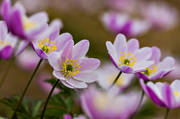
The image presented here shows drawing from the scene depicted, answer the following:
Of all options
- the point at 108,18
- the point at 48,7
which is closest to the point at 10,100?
the point at 108,18

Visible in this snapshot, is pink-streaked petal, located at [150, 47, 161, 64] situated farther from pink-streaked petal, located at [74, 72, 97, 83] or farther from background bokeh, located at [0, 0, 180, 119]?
background bokeh, located at [0, 0, 180, 119]

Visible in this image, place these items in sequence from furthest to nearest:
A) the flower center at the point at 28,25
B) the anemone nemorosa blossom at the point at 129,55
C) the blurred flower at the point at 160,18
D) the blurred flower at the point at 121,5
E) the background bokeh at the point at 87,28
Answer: the blurred flower at the point at 121,5, the background bokeh at the point at 87,28, the blurred flower at the point at 160,18, the anemone nemorosa blossom at the point at 129,55, the flower center at the point at 28,25

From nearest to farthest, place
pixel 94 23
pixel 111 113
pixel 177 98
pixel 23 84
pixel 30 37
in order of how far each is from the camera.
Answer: pixel 111 113, pixel 30 37, pixel 177 98, pixel 23 84, pixel 94 23

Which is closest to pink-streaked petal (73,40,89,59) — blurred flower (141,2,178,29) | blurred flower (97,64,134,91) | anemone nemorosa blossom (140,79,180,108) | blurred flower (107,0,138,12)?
anemone nemorosa blossom (140,79,180,108)

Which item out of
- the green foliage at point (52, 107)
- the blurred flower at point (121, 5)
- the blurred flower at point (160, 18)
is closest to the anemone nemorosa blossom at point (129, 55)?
the green foliage at point (52, 107)

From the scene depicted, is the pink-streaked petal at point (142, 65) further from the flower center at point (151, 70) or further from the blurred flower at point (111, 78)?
the blurred flower at point (111, 78)

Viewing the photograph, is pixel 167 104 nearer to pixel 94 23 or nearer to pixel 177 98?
pixel 177 98
